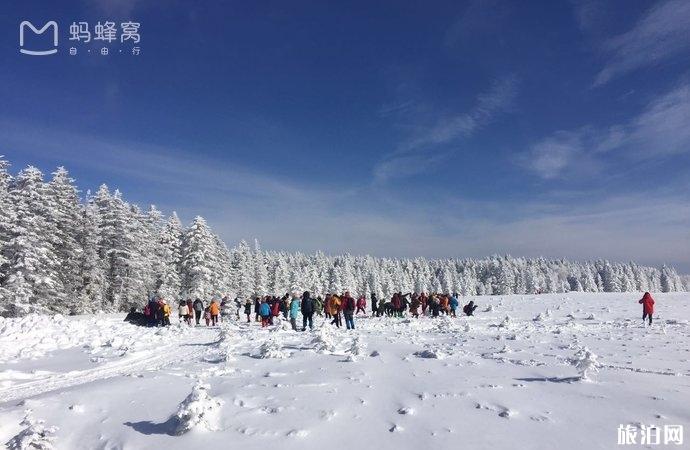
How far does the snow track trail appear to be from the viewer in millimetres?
12695

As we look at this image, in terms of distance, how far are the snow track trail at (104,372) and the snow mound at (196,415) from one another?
5684 mm

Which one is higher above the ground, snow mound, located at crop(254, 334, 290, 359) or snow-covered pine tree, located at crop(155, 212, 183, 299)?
snow-covered pine tree, located at crop(155, 212, 183, 299)

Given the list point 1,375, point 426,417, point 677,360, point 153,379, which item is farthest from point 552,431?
point 1,375

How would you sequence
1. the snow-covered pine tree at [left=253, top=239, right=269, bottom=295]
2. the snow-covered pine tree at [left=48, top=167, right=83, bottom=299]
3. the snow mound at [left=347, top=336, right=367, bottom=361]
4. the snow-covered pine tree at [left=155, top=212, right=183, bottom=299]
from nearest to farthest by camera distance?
1. the snow mound at [left=347, top=336, right=367, bottom=361]
2. the snow-covered pine tree at [left=48, top=167, right=83, bottom=299]
3. the snow-covered pine tree at [left=155, top=212, right=183, bottom=299]
4. the snow-covered pine tree at [left=253, top=239, right=269, bottom=295]

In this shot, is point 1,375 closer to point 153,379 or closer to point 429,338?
point 153,379

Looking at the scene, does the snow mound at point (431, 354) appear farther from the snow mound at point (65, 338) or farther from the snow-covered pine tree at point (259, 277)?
the snow-covered pine tree at point (259, 277)

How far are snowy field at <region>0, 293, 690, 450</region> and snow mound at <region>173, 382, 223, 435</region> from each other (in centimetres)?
3

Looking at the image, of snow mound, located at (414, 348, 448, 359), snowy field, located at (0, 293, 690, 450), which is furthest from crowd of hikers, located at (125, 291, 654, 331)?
snow mound, located at (414, 348, 448, 359)

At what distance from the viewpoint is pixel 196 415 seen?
8969 mm

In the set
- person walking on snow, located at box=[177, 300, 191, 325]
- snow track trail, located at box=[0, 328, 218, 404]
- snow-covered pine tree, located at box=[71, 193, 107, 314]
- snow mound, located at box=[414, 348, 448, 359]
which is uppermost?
snow-covered pine tree, located at box=[71, 193, 107, 314]

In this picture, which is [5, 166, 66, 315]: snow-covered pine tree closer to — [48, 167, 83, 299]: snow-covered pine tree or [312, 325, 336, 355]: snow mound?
[48, 167, 83, 299]: snow-covered pine tree

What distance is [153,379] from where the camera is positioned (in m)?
12.6

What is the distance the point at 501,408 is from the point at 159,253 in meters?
55.4

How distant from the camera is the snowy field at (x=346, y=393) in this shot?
851cm
